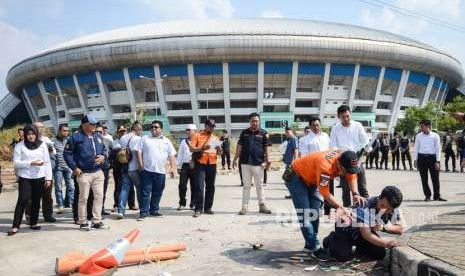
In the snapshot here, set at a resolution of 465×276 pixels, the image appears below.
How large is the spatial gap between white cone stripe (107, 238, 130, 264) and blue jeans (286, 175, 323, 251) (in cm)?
191

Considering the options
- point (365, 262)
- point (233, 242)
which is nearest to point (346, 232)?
point (365, 262)

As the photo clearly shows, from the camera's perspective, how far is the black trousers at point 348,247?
4.51m

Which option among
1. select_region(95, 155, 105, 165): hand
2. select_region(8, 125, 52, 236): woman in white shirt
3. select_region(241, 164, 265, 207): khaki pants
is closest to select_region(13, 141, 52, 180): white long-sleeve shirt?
select_region(8, 125, 52, 236): woman in white shirt

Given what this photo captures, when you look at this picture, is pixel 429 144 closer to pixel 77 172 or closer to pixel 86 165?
pixel 86 165

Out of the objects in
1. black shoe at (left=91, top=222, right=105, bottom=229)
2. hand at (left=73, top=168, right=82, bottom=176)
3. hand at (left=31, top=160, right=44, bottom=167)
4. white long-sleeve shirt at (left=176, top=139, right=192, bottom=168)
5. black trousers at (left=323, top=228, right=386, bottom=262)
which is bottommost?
black shoe at (left=91, top=222, right=105, bottom=229)

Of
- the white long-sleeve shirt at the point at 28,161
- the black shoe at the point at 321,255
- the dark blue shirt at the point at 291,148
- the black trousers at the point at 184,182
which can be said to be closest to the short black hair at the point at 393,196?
the black shoe at the point at 321,255

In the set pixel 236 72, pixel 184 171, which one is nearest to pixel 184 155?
pixel 184 171

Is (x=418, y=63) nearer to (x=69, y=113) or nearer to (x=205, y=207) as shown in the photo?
(x=69, y=113)

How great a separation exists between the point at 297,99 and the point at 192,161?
46.9 metres

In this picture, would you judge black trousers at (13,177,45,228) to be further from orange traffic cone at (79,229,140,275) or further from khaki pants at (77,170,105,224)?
orange traffic cone at (79,229,140,275)

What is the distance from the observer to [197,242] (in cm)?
577

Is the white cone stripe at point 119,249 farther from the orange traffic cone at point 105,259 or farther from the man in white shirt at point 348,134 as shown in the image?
the man in white shirt at point 348,134

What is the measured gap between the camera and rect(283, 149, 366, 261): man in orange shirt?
4383 millimetres

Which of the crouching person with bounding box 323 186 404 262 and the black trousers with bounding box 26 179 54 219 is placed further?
the black trousers with bounding box 26 179 54 219
